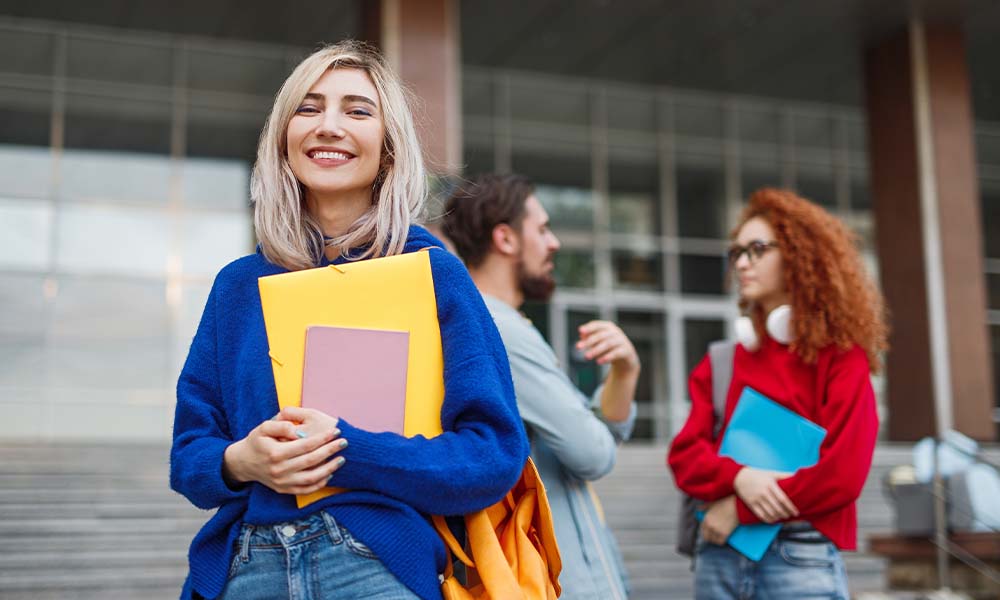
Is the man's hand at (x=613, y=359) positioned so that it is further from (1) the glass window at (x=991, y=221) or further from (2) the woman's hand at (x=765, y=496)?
(1) the glass window at (x=991, y=221)

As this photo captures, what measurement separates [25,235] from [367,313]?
16.2 m

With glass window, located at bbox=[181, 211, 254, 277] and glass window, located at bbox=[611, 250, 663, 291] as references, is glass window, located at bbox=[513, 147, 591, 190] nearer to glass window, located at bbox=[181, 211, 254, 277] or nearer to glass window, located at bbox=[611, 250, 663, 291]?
glass window, located at bbox=[611, 250, 663, 291]

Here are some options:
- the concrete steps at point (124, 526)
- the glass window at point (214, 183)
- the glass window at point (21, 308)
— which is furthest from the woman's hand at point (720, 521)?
the glass window at point (21, 308)

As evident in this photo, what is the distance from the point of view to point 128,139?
1686 centimetres

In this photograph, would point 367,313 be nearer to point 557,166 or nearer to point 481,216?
point 481,216

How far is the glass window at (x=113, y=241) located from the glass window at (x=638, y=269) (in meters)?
7.83

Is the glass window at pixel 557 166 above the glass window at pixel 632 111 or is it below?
below

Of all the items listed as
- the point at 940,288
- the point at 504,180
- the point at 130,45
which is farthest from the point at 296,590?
the point at 130,45

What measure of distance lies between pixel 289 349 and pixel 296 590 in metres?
0.39

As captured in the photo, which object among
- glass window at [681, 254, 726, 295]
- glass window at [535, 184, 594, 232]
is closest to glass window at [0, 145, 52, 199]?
glass window at [535, 184, 594, 232]

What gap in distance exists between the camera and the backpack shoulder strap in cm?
342

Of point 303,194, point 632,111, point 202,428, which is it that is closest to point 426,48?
point 632,111

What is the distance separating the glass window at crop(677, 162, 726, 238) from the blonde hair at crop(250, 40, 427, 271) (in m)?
17.8

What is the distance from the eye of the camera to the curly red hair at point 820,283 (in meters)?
3.19
